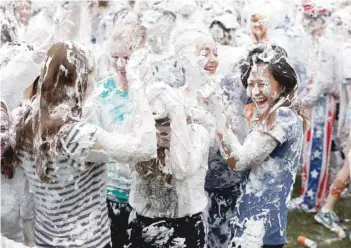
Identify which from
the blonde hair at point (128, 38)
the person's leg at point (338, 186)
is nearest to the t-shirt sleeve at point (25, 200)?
the blonde hair at point (128, 38)

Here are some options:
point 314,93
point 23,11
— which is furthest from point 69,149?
point 23,11

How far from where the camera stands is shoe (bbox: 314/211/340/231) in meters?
4.77

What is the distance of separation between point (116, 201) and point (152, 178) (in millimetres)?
558

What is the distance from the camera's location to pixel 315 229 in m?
4.76

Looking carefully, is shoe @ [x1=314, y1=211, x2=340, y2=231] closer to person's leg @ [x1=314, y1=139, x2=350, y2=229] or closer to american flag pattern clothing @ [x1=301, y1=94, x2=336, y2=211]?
person's leg @ [x1=314, y1=139, x2=350, y2=229]

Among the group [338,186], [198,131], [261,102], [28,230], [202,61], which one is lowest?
[338,186]

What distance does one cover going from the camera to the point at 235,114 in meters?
3.46

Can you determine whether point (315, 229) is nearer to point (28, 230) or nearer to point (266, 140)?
point (266, 140)

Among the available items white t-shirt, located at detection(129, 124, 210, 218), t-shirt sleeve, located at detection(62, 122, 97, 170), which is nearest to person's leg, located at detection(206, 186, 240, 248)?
white t-shirt, located at detection(129, 124, 210, 218)

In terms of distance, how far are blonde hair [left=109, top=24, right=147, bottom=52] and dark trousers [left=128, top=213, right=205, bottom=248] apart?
1.03 metres

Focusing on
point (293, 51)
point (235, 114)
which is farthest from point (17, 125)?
point (293, 51)

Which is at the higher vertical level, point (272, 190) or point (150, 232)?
point (272, 190)

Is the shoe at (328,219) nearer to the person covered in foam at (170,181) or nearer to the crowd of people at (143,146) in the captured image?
the crowd of people at (143,146)

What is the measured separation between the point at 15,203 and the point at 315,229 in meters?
3.09
